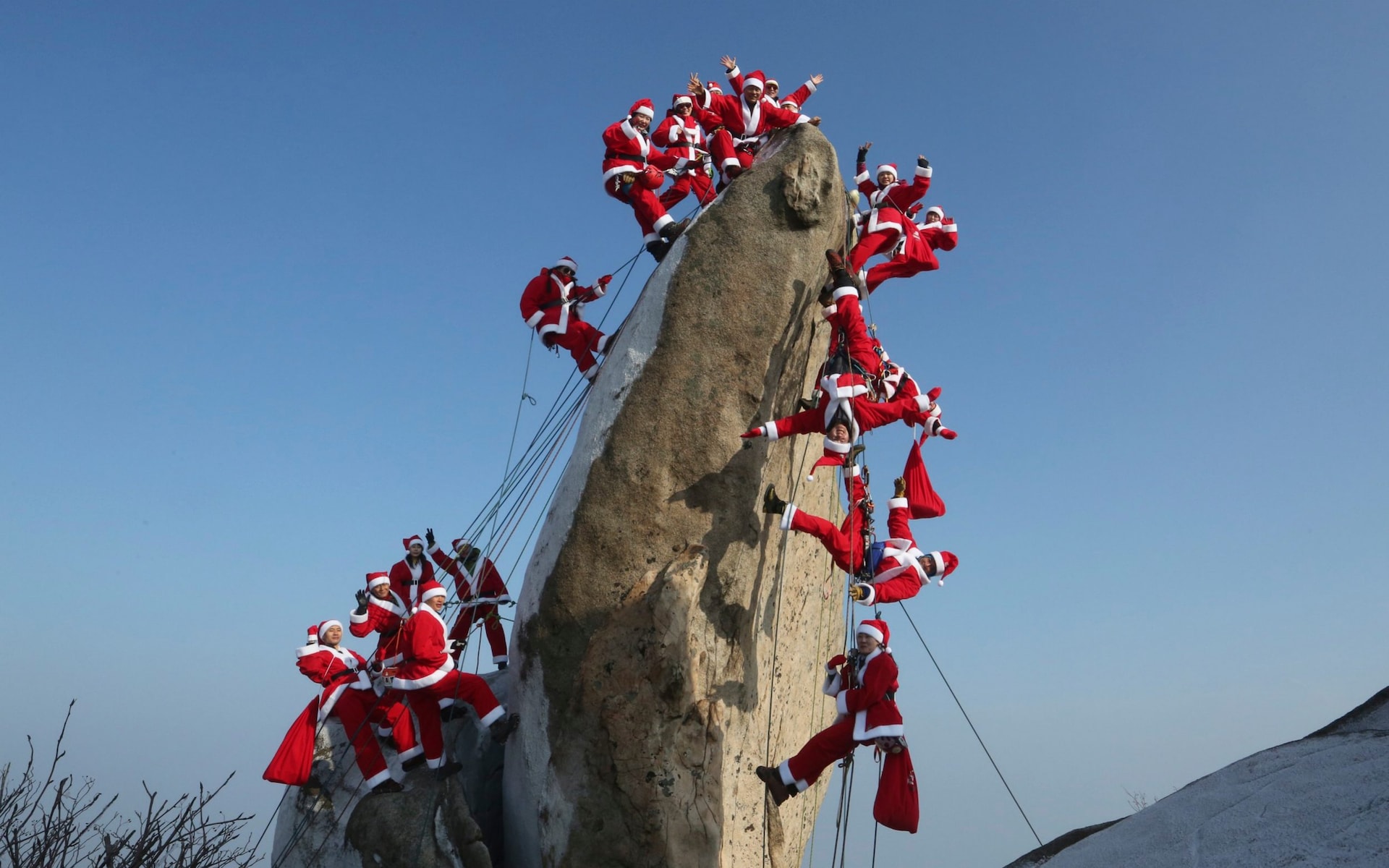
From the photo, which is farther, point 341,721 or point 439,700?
point 341,721

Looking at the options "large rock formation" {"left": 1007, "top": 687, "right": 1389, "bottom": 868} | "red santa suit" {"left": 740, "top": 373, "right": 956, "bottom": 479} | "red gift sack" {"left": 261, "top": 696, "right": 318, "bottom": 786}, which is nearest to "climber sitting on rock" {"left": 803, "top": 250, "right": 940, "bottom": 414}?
"red santa suit" {"left": 740, "top": 373, "right": 956, "bottom": 479}

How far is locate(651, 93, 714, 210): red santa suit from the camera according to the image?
1023 centimetres

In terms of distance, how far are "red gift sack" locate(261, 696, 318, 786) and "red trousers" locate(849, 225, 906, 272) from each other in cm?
658

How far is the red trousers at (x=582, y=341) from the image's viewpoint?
9.79 metres

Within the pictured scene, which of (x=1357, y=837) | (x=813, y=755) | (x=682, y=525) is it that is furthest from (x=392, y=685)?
(x=1357, y=837)

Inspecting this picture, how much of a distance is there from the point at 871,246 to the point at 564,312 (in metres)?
3.22

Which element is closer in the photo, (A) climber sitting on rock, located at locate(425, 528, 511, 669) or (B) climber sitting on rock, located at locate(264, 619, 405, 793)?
(B) climber sitting on rock, located at locate(264, 619, 405, 793)

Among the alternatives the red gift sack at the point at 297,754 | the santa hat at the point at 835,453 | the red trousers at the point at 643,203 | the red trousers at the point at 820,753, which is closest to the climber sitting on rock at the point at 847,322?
the santa hat at the point at 835,453

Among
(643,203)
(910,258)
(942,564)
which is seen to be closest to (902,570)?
(942,564)

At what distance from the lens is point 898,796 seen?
6.91 metres

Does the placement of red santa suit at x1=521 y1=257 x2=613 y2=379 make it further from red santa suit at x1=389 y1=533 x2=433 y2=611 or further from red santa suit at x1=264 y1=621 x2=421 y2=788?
red santa suit at x1=264 y1=621 x2=421 y2=788

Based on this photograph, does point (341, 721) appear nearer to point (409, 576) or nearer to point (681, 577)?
point (409, 576)

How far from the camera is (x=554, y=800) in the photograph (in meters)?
7.32

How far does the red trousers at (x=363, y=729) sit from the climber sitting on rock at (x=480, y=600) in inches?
60.3
